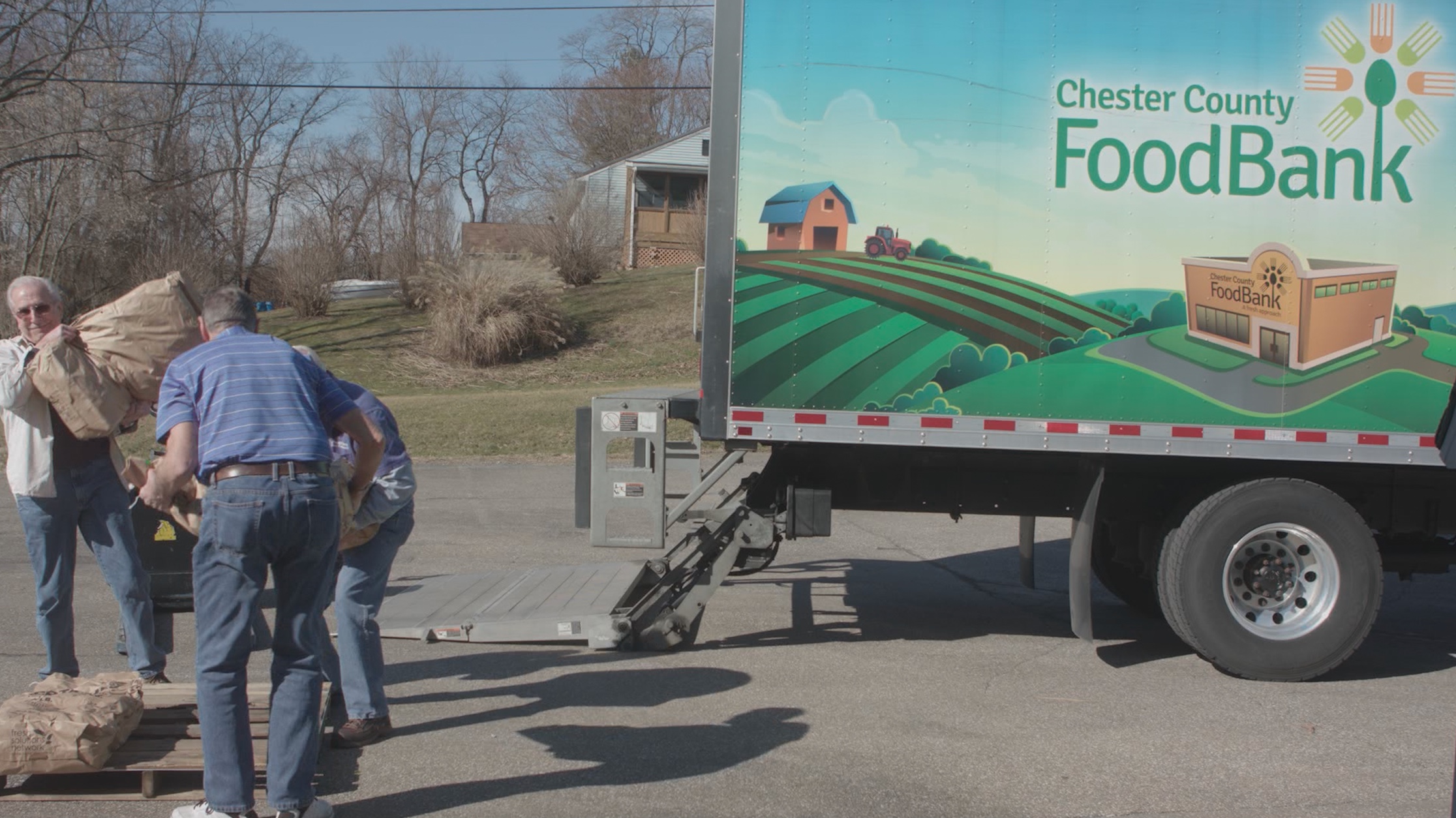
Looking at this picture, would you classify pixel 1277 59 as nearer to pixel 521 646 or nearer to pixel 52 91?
pixel 521 646

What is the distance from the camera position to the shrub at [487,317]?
71.4 feet

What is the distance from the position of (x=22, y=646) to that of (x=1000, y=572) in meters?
6.74

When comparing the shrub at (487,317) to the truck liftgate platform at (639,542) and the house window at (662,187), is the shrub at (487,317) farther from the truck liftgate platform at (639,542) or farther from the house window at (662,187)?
the house window at (662,187)

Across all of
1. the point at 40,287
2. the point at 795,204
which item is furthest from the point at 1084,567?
the point at 40,287

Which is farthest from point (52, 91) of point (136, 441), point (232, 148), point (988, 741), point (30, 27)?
point (988, 741)

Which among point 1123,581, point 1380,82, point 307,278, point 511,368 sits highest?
point 1380,82

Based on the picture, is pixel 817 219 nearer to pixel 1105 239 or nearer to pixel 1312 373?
pixel 1105 239

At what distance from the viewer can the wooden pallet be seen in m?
4.29

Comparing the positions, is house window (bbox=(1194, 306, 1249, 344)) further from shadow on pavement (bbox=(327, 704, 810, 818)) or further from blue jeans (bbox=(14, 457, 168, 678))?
blue jeans (bbox=(14, 457, 168, 678))

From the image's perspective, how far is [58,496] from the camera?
5078 mm

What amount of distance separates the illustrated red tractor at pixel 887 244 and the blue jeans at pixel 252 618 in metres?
3.24

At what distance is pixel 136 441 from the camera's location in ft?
48.6

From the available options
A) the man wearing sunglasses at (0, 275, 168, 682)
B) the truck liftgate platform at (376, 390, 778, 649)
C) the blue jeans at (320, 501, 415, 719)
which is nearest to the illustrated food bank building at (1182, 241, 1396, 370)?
the truck liftgate platform at (376, 390, 778, 649)

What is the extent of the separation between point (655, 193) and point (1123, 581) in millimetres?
34480
